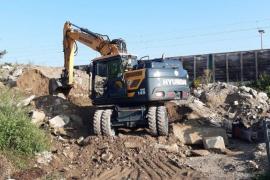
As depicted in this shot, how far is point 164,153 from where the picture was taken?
13.9m

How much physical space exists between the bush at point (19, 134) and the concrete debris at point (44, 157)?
0.13m

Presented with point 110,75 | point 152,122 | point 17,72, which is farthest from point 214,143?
point 17,72

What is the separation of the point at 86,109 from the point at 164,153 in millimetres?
4536

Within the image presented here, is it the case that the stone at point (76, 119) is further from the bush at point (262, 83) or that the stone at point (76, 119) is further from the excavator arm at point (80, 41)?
the bush at point (262, 83)

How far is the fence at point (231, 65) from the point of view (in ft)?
86.4

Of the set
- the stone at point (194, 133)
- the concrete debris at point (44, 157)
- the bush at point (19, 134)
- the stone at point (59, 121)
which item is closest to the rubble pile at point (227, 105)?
the stone at point (194, 133)

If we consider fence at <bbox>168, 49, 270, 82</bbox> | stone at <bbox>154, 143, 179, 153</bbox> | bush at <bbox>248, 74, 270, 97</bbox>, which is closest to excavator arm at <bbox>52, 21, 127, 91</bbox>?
stone at <bbox>154, 143, 179, 153</bbox>

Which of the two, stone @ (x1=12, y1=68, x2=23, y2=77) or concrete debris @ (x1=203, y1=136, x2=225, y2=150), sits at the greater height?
stone @ (x1=12, y1=68, x2=23, y2=77)

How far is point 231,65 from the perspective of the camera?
1071 inches

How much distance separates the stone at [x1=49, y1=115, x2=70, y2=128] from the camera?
16.0 meters

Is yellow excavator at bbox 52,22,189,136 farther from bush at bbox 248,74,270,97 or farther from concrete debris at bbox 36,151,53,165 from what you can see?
bush at bbox 248,74,270,97

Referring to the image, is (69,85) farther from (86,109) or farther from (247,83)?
(247,83)

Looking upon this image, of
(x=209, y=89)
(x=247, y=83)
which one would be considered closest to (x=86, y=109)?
(x=209, y=89)

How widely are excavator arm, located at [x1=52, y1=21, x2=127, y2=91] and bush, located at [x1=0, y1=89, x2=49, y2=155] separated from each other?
421 cm
